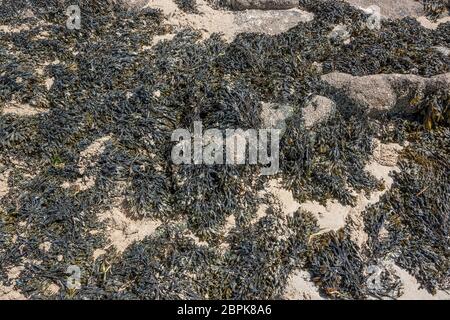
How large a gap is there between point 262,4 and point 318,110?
6.61 feet

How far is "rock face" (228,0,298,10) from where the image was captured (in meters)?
5.68

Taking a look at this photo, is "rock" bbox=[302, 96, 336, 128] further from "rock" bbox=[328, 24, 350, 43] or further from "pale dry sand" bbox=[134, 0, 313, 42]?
"pale dry sand" bbox=[134, 0, 313, 42]

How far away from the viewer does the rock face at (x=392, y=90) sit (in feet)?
14.8

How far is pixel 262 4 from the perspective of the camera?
18.6 feet

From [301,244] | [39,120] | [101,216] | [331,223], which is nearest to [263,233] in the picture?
[301,244]

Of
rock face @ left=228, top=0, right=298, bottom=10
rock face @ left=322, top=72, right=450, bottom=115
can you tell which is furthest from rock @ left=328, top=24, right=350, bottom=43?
rock face @ left=322, top=72, right=450, bottom=115

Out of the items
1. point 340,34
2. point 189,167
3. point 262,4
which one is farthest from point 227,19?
point 189,167

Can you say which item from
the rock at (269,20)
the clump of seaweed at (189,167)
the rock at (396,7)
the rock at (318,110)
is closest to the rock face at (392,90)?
the clump of seaweed at (189,167)

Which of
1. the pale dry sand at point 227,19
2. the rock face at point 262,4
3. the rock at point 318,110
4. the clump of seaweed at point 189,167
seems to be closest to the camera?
the clump of seaweed at point 189,167

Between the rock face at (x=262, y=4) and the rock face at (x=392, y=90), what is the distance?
179 centimetres

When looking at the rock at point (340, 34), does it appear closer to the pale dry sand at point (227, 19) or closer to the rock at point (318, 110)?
the pale dry sand at point (227, 19)

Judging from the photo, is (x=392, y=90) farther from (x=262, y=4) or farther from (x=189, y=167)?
(x=189, y=167)

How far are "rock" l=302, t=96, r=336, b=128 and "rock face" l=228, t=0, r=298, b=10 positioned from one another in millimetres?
1844
